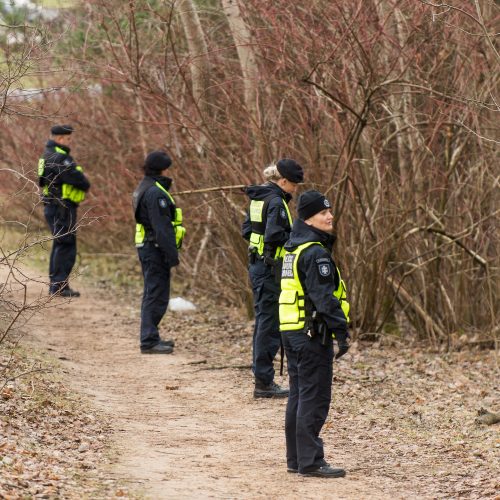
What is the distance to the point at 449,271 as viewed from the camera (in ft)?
41.4

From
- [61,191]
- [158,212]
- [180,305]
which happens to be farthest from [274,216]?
[180,305]

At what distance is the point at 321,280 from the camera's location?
6.54 meters

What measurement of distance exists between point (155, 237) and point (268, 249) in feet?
7.63

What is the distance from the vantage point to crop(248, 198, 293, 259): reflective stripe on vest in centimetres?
871

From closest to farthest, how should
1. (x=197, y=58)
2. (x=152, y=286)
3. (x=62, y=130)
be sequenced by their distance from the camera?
(x=152, y=286) → (x=197, y=58) → (x=62, y=130)

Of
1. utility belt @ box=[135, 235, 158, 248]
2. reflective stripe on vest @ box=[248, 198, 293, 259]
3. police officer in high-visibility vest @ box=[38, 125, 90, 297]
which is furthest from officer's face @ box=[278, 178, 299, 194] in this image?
police officer in high-visibility vest @ box=[38, 125, 90, 297]

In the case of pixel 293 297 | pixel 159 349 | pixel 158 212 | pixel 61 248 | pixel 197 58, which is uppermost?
pixel 197 58

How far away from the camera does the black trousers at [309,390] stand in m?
6.65

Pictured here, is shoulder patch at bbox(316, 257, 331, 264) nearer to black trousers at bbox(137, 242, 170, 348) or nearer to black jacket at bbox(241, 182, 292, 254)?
black jacket at bbox(241, 182, 292, 254)

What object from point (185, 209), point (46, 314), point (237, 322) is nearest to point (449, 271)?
point (237, 322)

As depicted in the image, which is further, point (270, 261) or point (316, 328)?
point (270, 261)

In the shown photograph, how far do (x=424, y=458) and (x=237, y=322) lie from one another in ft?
21.0

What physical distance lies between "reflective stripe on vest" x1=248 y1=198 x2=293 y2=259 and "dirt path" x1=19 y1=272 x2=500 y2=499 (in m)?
1.31

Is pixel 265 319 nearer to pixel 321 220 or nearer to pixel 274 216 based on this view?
pixel 274 216
